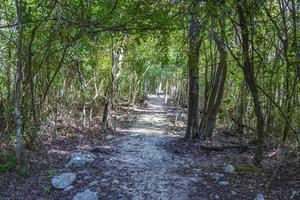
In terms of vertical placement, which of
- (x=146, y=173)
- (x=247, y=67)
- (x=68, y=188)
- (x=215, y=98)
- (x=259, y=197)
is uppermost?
(x=247, y=67)

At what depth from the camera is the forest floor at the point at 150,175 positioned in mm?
5848

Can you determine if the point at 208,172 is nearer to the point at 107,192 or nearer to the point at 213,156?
the point at 213,156

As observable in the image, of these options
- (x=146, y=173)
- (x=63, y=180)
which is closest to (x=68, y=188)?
(x=63, y=180)

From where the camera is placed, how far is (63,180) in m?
6.31

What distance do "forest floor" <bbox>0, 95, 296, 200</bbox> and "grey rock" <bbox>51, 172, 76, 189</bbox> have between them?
0.30ft

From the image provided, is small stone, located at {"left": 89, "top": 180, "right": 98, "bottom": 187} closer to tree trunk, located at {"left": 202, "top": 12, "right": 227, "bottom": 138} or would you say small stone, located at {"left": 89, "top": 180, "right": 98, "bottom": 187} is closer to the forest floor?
the forest floor

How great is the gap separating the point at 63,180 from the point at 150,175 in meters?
1.67

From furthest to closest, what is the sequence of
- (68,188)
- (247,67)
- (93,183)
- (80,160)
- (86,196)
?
(80,160)
(247,67)
(93,183)
(68,188)
(86,196)

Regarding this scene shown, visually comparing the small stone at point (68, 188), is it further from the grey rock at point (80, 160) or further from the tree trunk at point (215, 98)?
the tree trunk at point (215, 98)

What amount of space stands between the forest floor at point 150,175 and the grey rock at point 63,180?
9cm

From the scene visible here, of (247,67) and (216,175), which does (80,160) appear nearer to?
(216,175)

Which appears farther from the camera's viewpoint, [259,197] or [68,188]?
[68,188]

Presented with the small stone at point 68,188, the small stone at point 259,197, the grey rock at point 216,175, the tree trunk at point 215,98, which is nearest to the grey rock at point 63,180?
the small stone at point 68,188

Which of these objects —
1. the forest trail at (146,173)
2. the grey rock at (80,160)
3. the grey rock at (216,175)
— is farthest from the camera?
the grey rock at (80,160)
